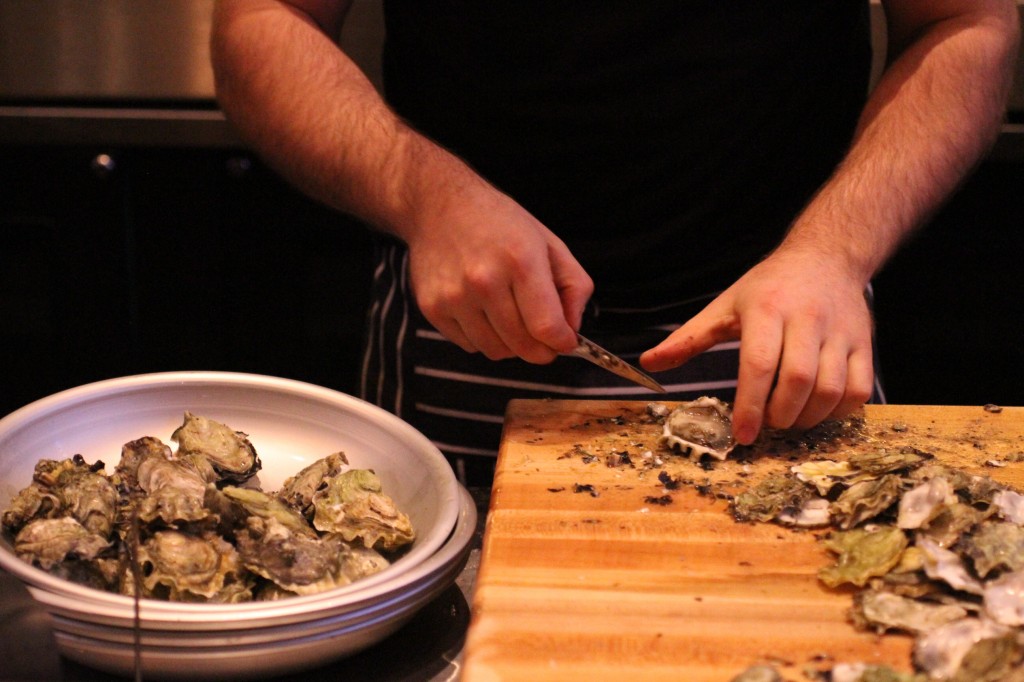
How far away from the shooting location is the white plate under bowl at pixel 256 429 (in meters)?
1.04

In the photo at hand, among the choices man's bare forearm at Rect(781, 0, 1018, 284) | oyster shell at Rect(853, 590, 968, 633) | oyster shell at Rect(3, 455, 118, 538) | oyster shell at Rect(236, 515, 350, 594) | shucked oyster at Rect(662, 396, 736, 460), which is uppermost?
man's bare forearm at Rect(781, 0, 1018, 284)

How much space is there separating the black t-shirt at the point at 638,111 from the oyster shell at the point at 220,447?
75 centimetres

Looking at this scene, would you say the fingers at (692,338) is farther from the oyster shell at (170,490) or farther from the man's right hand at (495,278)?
the oyster shell at (170,490)

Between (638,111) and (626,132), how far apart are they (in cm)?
4

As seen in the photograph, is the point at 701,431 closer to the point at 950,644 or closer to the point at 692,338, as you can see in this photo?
the point at 692,338

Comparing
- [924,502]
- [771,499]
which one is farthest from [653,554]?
[924,502]

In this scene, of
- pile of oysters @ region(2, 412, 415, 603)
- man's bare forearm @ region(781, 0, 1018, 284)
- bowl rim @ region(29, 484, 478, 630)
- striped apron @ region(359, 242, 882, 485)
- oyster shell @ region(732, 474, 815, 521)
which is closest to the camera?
bowl rim @ region(29, 484, 478, 630)

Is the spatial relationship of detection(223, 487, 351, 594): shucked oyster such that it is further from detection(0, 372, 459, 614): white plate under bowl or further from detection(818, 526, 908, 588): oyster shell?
detection(818, 526, 908, 588): oyster shell

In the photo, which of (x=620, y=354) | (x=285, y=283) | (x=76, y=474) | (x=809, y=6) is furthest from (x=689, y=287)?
(x=285, y=283)

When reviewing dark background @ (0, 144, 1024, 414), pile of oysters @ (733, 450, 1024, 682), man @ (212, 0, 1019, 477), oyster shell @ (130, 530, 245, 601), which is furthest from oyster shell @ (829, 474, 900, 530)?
dark background @ (0, 144, 1024, 414)

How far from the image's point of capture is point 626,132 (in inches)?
64.0

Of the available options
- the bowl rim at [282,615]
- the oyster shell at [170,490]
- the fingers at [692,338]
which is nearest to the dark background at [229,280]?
the fingers at [692,338]

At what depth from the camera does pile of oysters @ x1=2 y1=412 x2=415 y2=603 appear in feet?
2.79

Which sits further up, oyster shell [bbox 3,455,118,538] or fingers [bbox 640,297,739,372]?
fingers [bbox 640,297,739,372]
